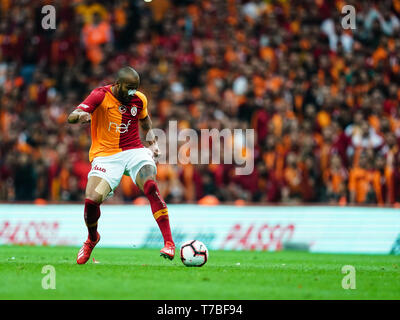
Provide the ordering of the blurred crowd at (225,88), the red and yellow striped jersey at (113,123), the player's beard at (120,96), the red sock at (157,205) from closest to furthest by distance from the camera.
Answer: the red sock at (157,205) → the player's beard at (120,96) → the red and yellow striped jersey at (113,123) → the blurred crowd at (225,88)

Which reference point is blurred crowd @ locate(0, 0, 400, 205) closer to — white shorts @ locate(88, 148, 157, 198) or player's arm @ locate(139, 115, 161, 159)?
player's arm @ locate(139, 115, 161, 159)

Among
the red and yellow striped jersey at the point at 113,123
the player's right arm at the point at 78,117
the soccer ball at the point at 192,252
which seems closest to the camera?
the player's right arm at the point at 78,117

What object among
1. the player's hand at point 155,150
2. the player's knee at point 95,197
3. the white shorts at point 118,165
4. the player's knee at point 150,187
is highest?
the player's hand at point 155,150

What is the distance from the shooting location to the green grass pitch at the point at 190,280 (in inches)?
299

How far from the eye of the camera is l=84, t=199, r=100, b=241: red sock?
10.2 metres

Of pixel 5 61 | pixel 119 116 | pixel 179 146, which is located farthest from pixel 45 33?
pixel 119 116

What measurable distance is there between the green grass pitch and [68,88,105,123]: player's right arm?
1.88m

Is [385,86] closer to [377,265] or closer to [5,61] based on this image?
[377,265]

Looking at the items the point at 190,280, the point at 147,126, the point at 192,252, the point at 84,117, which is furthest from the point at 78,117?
the point at 190,280

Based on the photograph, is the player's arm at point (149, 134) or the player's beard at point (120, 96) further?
the player's arm at point (149, 134)

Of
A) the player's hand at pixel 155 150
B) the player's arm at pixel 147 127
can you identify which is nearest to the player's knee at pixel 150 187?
the player's hand at pixel 155 150

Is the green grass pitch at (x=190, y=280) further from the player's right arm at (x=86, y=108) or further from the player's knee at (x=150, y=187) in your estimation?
the player's right arm at (x=86, y=108)

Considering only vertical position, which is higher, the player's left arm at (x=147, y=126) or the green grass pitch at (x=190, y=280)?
the player's left arm at (x=147, y=126)

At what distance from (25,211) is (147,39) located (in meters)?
8.23
